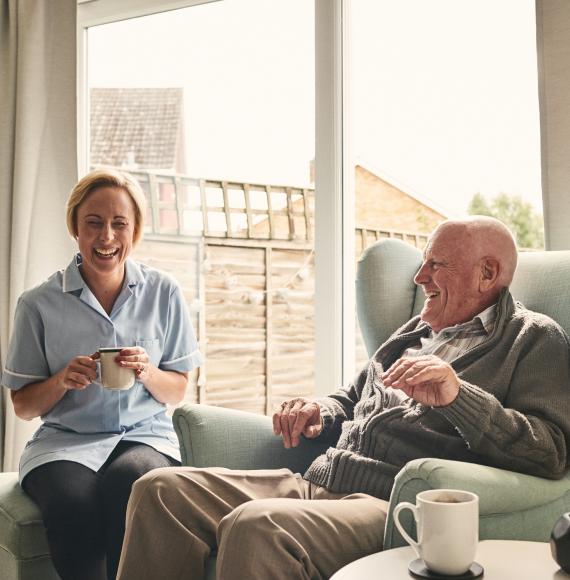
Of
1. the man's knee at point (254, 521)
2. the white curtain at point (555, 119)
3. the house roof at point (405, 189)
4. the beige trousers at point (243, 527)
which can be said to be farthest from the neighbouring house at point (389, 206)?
the man's knee at point (254, 521)

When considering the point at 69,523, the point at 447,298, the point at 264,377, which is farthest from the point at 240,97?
the point at 69,523

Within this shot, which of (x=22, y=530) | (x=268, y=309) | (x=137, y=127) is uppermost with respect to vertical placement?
(x=137, y=127)

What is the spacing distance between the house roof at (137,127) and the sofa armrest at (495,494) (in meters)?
2.07

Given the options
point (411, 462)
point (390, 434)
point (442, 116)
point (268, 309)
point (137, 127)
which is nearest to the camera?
point (411, 462)

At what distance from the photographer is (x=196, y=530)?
1693 millimetres

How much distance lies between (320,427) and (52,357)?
805 millimetres

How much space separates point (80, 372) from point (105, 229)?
0.41 m

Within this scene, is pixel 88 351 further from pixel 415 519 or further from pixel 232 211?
pixel 415 519

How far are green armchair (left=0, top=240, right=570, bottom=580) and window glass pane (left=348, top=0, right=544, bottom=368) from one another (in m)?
0.47

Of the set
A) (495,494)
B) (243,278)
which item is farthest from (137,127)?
(495,494)

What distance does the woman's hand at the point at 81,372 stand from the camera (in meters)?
2.09

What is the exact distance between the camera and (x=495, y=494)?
1496 millimetres

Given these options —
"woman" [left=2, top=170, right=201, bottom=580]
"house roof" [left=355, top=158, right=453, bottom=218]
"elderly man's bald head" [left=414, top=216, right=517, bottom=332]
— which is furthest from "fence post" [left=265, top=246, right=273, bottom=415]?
"elderly man's bald head" [left=414, top=216, right=517, bottom=332]

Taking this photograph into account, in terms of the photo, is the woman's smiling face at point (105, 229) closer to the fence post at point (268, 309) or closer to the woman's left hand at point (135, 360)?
the woman's left hand at point (135, 360)
